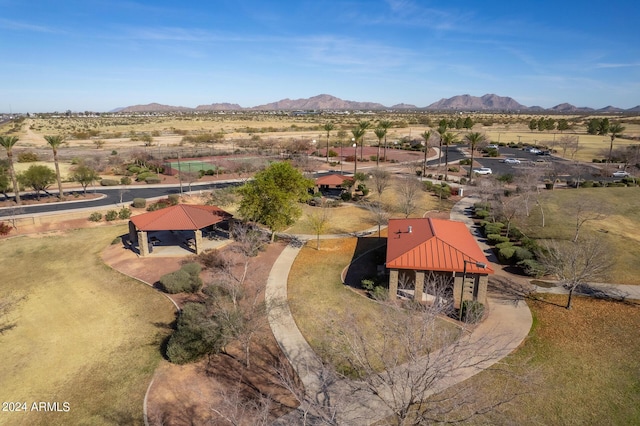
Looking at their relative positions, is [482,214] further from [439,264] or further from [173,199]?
[173,199]

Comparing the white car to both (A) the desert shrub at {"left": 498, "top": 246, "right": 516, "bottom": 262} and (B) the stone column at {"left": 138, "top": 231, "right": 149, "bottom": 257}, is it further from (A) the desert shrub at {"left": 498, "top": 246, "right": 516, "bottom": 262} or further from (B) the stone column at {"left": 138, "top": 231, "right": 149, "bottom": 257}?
(B) the stone column at {"left": 138, "top": 231, "right": 149, "bottom": 257}

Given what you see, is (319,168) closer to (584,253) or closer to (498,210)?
(498,210)

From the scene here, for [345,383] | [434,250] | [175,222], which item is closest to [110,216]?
[175,222]

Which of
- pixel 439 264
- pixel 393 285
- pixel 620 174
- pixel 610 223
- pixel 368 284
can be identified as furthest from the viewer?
pixel 620 174

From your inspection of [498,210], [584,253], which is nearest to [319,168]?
[498,210]

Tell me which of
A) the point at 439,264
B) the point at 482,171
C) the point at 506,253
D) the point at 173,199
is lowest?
the point at 506,253

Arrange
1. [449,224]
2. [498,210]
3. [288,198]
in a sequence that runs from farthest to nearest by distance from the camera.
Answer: [498,210], [288,198], [449,224]

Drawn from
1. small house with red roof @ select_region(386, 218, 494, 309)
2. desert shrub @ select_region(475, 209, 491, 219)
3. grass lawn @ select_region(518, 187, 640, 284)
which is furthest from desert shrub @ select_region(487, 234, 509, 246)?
small house with red roof @ select_region(386, 218, 494, 309)
